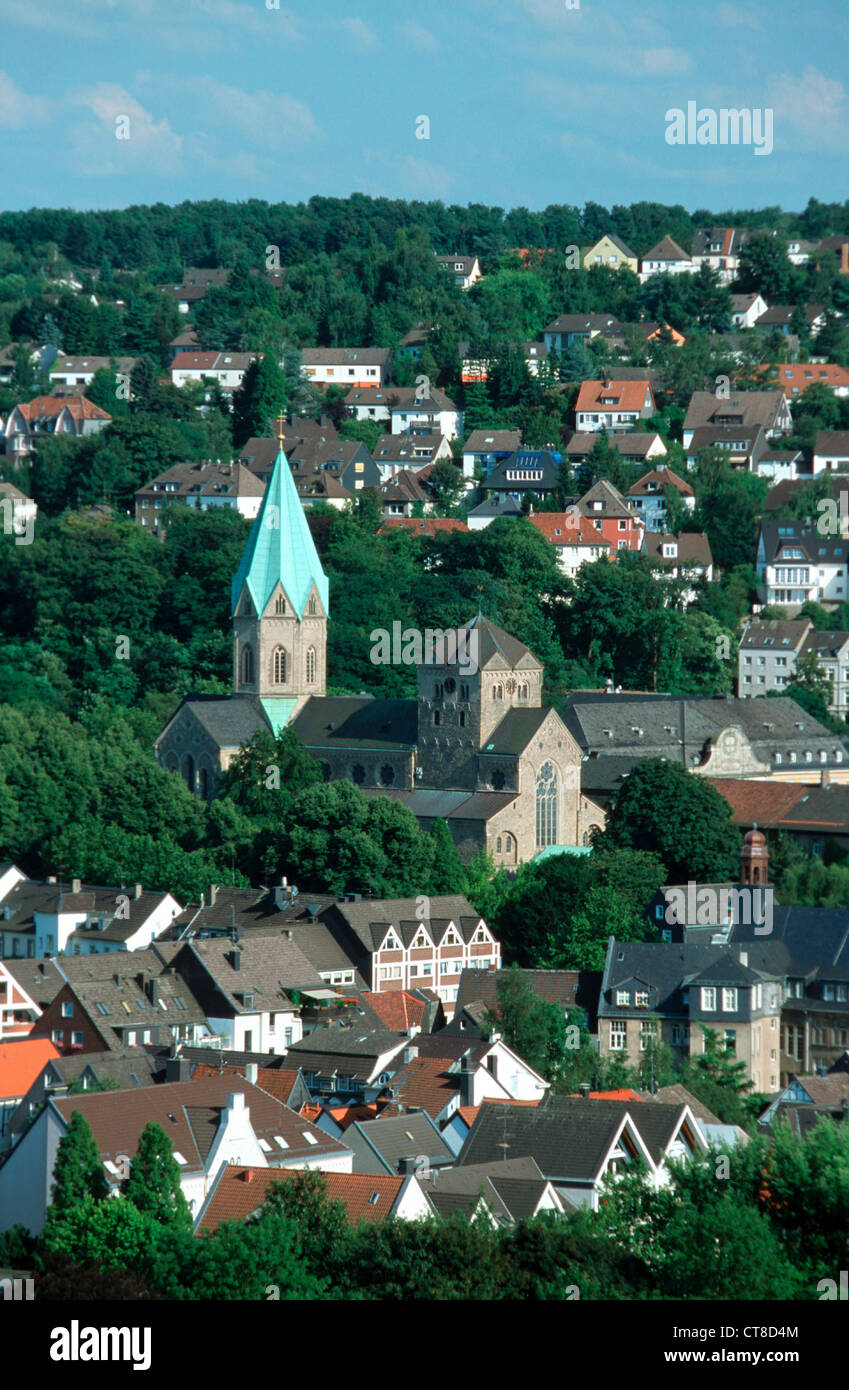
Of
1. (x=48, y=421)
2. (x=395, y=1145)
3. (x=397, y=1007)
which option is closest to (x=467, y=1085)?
(x=395, y=1145)

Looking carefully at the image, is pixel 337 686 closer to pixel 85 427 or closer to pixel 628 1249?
pixel 85 427

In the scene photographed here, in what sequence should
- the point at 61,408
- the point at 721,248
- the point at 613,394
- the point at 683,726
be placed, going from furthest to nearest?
the point at 721,248 < the point at 61,408 < the point at 613,394 < the point at 683,726

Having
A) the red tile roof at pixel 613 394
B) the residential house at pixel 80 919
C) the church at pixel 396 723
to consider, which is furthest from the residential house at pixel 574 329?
the residential house at pixel 80 919

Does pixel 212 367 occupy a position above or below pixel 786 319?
below

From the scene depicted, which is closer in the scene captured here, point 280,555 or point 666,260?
point 280,555

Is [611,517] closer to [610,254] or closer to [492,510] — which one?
[492,510]
